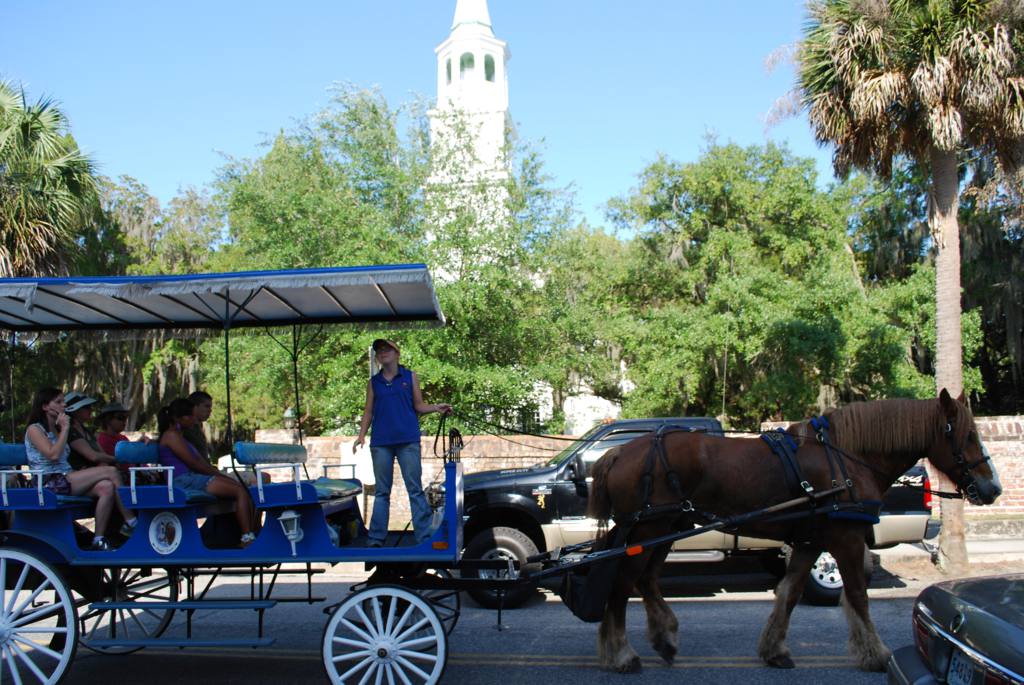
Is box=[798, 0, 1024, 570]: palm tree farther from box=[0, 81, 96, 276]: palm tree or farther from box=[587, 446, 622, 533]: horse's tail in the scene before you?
box=[0, 81, 96, 276]: palm tree

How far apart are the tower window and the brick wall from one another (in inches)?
938

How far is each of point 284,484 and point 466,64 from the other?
32824 millimetres

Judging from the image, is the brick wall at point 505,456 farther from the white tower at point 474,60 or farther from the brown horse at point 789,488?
the white tower at point 474,60

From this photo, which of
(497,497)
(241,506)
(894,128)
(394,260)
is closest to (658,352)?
(394,260)

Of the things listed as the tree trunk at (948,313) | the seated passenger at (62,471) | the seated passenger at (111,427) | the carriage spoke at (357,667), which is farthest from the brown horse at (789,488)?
the tree trunk at (948,313)

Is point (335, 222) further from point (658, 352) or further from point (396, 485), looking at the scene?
point (658, 352)

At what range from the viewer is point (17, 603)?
5816mm

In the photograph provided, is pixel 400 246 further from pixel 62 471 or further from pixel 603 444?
pixel 62 471

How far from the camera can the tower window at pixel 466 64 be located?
35.3 m

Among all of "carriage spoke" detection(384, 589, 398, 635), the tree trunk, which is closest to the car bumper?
"carriage spoke" detection(384, 589, 398, 635)

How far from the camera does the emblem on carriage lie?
5.98 m

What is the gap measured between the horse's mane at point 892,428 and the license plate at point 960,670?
123 inches

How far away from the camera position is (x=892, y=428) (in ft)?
21.2

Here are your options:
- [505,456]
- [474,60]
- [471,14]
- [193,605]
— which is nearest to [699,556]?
[193,605]
